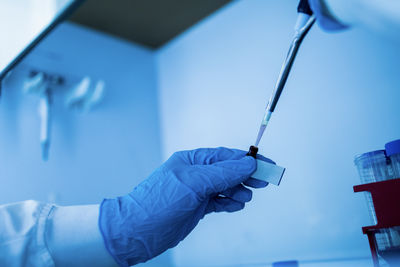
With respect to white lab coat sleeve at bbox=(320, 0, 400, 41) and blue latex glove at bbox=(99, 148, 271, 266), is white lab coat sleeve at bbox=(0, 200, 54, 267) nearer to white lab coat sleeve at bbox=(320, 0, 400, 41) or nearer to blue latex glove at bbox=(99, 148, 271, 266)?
blue latex glove at bbox=(99, 148, 271, 266)

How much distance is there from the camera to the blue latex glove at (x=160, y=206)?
76cm

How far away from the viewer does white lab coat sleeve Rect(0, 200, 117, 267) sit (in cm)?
74

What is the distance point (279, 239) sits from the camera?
48.9 inches

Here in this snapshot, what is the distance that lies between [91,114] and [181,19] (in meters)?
0.59

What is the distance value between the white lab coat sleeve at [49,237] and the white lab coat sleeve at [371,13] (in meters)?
0.61

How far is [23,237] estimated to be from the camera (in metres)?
0.74

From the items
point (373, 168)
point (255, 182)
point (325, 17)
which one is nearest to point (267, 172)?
point (255, 182)

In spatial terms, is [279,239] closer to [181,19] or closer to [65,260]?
[65,260]

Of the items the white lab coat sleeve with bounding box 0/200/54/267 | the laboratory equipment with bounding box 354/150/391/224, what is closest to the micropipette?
the laboratory equipment with bounding box 354/150/391/224

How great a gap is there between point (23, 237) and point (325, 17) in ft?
2.33

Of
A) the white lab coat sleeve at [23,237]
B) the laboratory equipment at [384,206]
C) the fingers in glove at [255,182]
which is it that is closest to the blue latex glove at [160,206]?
the fingers in glove at [255,182]

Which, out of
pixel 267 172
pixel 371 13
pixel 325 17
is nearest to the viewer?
pixel 371 13

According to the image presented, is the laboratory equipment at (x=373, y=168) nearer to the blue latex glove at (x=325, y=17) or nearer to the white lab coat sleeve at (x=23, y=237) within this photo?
the blue latex glove at (x=325, y=17)

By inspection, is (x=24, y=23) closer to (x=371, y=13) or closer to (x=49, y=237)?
(x=49, y=237)
